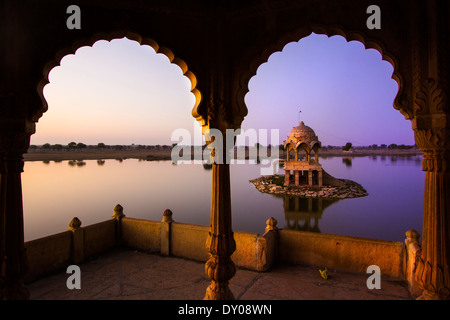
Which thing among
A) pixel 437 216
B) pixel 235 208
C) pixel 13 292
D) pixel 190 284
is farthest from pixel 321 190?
pixel 13 292

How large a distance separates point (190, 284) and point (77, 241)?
8.15ft

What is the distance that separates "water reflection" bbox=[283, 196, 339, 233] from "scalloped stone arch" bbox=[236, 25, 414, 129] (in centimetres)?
2001

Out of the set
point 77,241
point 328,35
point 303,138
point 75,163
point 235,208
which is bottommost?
point 235,208

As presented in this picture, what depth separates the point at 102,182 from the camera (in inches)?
1566

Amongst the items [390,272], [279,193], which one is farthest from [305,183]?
[390,272]

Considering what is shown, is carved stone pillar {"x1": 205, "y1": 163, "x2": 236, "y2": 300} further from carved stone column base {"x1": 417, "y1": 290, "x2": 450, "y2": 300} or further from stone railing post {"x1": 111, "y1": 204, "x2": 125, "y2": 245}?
stone railing post {"x1": 111, "y1": 204, "x2": 125, "y2": 245}

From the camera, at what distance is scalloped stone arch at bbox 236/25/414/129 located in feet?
8.86

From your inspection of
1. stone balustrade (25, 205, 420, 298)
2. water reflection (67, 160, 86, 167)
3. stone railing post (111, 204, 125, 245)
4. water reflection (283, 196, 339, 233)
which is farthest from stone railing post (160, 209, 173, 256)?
water reflection (67, 160, 86, 167)

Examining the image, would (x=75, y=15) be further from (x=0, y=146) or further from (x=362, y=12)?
(x=362, y=12)

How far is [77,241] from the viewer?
5582 mm

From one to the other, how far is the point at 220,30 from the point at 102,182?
40572 mm

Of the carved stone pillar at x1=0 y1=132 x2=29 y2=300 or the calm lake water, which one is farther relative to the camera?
the calm lake water

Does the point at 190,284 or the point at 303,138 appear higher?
the point at 303,138

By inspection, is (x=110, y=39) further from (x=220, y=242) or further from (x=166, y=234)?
(x=166, y=234)
